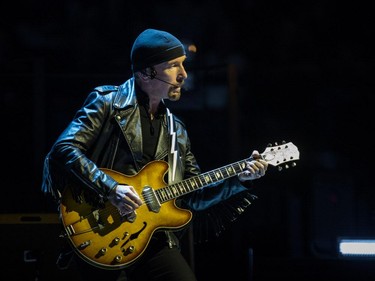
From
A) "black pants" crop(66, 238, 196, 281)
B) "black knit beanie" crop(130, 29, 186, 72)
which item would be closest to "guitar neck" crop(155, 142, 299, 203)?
"black pants" crop(66, 238, 196, 281)

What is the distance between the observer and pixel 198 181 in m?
3.18

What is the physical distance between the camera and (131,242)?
9.29ft

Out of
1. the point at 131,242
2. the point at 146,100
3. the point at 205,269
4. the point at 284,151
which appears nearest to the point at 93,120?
the point at 146,100

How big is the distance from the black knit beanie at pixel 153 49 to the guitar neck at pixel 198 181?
683 mm

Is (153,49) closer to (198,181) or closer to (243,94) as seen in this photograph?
(198,181)

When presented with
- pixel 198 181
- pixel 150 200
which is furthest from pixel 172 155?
pixel 150 200

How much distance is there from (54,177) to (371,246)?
7.39 feet

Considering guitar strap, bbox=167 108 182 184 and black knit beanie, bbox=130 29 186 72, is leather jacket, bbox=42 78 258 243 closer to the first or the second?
guitar strap, bbox=167 108 182 184

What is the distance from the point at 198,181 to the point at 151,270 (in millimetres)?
600

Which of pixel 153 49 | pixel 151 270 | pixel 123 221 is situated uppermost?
pixel 153 49

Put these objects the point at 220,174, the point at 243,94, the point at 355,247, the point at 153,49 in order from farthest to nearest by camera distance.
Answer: the point at 243,94, the point at 355,247, the point at 220,174, the point at 153,49

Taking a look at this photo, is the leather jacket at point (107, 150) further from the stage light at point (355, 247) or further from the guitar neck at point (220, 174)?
the stage light at point (355, 247)

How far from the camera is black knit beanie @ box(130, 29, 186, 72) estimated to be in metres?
3.11

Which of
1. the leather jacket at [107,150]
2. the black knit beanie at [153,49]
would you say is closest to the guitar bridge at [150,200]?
the leather jacket at [107,150]
